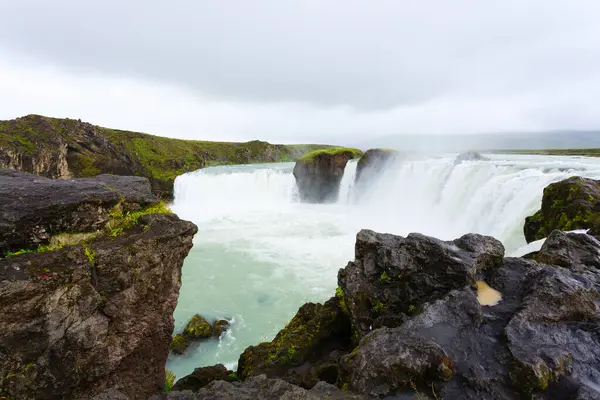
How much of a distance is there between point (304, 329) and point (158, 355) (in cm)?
386

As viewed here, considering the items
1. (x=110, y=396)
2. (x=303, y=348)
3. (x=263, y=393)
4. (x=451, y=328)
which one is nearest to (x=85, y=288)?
(x=110, y=396)

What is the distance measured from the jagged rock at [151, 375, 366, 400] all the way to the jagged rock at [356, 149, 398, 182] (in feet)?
118

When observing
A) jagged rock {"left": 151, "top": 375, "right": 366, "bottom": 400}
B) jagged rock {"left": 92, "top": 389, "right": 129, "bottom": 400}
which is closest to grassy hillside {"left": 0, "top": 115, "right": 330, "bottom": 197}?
jagged rock {"left": 92, "top": 389, "right": 129, "bottom": 400}

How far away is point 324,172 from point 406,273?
37.0 m

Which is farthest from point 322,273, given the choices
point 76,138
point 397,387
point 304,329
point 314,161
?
point 76,138

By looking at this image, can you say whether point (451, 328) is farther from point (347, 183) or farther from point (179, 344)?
point (347, 183)

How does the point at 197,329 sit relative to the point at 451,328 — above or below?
below

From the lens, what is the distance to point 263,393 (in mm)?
4848

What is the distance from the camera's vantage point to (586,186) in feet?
43.0

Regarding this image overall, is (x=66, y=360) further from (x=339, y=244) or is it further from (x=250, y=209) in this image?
(x=250, y=209)

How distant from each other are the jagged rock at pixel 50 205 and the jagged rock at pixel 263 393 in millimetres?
3793

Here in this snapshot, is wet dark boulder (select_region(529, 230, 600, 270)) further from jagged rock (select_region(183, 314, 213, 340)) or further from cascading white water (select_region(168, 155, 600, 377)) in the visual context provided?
jagged rock (select_region(183, 314, 213, 340))

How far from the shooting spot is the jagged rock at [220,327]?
1435cm

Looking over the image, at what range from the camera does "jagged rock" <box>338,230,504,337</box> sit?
7535 millimetres
